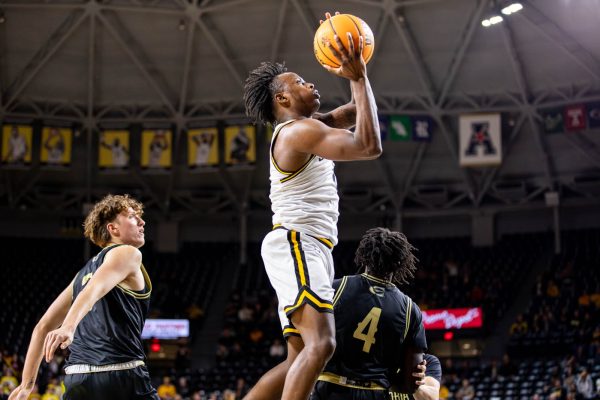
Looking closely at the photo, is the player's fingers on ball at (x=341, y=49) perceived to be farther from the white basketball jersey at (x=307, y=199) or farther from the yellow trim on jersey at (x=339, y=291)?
the yellow trim on jersey at (x=339, y=291)

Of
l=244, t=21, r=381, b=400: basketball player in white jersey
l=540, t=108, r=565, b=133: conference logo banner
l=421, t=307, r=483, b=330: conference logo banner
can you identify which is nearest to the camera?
l=244, t=21, r=381, b=400: basketball player in white jersey

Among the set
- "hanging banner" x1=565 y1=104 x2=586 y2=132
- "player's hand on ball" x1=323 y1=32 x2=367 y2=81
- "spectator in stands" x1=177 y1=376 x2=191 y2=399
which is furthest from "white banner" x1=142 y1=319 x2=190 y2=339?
"player's hand on ball" x1=323 y1=32 x2=367 y2=81

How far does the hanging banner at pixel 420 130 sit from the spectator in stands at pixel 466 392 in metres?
7.65

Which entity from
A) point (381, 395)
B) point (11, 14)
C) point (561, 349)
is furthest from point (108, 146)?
point (381, 395)

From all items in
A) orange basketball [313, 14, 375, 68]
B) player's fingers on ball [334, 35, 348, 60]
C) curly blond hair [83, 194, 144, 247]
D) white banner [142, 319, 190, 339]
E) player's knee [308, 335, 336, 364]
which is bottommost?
white banner [142, 319, 190, 339]

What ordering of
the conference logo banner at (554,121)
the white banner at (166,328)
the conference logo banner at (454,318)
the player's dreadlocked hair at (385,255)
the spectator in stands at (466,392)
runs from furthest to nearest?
the white banner at (166,328), the conference logo banner at (454,318), the conference logo banner at (554,121), the spectator in stands at (466,392), the player's dreadlocked hair at (385,255)

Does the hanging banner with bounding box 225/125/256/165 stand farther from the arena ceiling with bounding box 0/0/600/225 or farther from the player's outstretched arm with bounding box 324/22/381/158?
the player's outstretched arm with bounding box 324/22/381/158

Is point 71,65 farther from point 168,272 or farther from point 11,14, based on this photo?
point 168,272

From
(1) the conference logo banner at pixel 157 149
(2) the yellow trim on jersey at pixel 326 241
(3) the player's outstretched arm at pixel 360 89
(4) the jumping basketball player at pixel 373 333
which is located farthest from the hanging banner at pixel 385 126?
(3) the player's outstretched arm at pixel 360 89

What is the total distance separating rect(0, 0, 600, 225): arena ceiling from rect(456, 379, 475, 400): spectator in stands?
8.44m

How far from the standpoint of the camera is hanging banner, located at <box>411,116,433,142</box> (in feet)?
83.4

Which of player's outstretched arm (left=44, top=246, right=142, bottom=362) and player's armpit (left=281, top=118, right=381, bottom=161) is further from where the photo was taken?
player's armpit (left=281, top=118, right=381, bottom=161)

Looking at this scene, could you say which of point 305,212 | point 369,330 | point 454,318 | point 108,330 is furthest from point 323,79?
point 108,330

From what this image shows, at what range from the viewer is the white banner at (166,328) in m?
27.4
